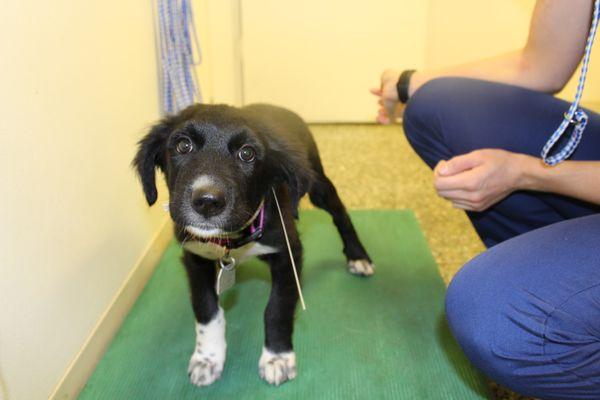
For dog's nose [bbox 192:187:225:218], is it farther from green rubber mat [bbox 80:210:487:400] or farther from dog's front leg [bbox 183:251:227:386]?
green rubber mat [bbox 80:210:487:400]

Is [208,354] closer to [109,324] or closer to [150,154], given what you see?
[109,324]

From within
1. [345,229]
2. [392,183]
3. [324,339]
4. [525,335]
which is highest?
[525,335]

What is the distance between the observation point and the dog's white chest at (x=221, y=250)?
1374 millimetres

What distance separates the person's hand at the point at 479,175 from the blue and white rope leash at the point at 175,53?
1.15 metres

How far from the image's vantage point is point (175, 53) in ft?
6.66

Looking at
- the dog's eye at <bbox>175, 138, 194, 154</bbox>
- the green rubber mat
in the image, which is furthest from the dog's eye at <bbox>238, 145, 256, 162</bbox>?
the green rubber mat

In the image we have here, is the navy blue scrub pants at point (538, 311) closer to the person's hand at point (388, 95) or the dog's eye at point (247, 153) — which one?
the dog's eye at point (247, 153)

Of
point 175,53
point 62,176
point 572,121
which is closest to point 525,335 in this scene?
point 572,121

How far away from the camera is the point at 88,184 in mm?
1478

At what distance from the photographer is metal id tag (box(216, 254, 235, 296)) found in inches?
53.5

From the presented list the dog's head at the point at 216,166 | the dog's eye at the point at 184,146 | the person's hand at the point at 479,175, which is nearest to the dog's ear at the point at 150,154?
the dog's head at the point at 216,166

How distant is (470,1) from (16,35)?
12.7 ft

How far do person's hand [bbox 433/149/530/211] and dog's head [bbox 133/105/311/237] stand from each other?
348 mm

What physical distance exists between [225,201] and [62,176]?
49 centimetres
